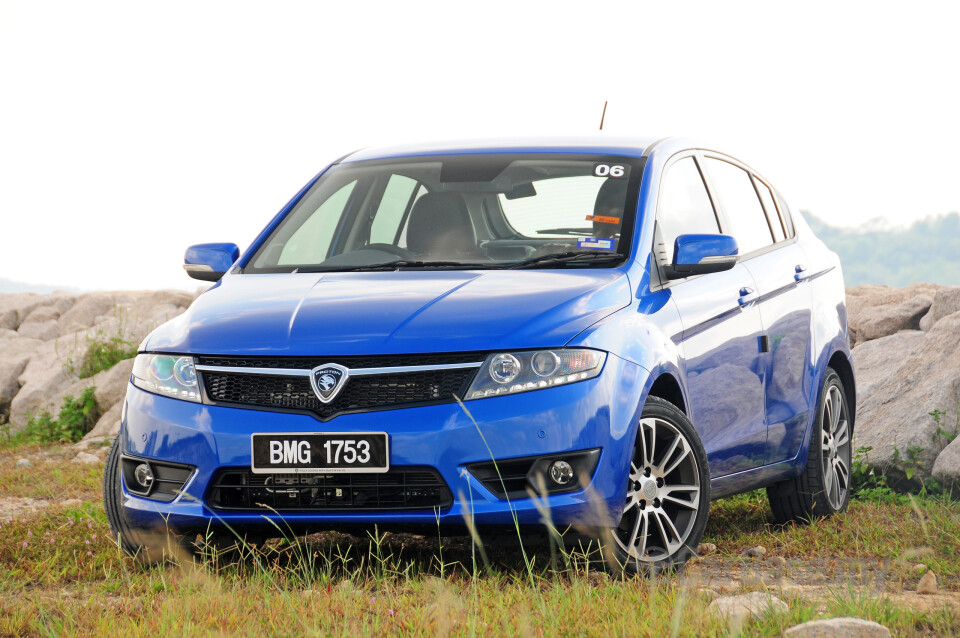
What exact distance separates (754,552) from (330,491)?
7.76 ft

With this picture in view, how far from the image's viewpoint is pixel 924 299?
1069 cm

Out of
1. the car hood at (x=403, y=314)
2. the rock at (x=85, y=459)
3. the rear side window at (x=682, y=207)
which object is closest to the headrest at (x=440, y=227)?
the car hood at (x=403, y=314)

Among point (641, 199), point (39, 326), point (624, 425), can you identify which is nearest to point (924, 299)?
point (641, 199)

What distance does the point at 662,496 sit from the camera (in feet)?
15.3

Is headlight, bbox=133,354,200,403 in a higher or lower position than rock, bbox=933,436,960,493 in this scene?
higher

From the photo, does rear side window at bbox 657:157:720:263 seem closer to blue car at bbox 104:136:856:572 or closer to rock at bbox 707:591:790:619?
blue car at bbox 104:136:856:572

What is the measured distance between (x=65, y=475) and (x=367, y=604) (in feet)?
17.7

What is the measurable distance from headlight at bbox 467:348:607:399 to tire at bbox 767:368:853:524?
8.87 ft

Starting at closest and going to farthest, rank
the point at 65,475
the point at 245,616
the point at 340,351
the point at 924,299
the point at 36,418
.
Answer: the point at 245,616 → the point at 340,351 → the point at 65,475 → the point at 924,299 → the point at 36,418

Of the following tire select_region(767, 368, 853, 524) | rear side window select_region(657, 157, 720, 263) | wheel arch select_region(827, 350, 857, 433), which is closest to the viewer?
rear side window select_region(657, 157, 720, 263)

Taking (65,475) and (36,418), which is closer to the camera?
(65,475)

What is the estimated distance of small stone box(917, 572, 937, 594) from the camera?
4492 millimetres

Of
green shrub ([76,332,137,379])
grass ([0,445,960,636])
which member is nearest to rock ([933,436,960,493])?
grass ([0,445,960,636])

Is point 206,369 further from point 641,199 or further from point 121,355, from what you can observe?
point 121,355
